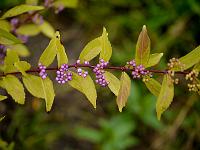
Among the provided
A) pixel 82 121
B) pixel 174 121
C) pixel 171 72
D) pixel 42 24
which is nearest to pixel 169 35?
pixel 174 121

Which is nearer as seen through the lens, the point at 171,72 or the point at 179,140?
the point at 171,72

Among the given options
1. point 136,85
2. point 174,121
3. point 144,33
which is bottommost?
point 174,121

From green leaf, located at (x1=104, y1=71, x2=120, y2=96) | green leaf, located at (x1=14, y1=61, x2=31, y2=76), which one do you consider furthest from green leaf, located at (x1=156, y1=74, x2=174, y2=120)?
green leaf, located at (x1=14, y1=61, x2=31, y2=76)

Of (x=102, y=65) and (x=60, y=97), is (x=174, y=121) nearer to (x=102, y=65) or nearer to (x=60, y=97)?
(x=60, y=97)

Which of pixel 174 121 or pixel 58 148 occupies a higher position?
pixel 174 121

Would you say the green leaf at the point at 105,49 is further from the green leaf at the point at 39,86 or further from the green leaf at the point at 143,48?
the green leaf at the point at 39,86

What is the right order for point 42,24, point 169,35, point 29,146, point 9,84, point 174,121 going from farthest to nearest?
point 169,35, point 174,121, point 29,146, point 42,24, point 9,84

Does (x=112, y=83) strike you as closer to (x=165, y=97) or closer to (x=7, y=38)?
(x=165, y=97)

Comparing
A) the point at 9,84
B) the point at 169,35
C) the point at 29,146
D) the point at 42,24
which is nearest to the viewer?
the point at 9,84
